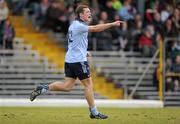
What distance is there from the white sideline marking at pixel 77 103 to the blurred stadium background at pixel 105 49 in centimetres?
21

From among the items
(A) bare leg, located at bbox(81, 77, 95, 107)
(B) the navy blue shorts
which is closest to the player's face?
(B) the navy blue shorts

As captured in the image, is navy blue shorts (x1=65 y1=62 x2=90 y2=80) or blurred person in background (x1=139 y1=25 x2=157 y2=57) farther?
blurred person in background (x1=139 y1=25 x2=157 y2=57)

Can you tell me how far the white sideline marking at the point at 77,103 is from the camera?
67.5 feet

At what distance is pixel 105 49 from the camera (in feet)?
79.9

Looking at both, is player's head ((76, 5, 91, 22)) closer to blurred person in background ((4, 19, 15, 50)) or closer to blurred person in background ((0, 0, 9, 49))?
blurred person in background ((4, 19, 15, 50))

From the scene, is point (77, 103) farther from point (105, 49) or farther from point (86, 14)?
point (86, 14)

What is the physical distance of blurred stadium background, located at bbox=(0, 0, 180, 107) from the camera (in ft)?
74.8

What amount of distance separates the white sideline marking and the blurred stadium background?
8.3 inches

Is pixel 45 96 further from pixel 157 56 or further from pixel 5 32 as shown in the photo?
pixel 157 56

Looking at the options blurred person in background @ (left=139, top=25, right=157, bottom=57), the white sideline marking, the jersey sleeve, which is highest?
the jersey sleeve

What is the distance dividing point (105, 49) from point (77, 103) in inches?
150

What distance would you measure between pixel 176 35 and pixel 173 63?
5.99ft

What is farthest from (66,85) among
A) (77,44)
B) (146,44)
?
(146,44)

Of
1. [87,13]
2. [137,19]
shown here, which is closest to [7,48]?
[137,19]
